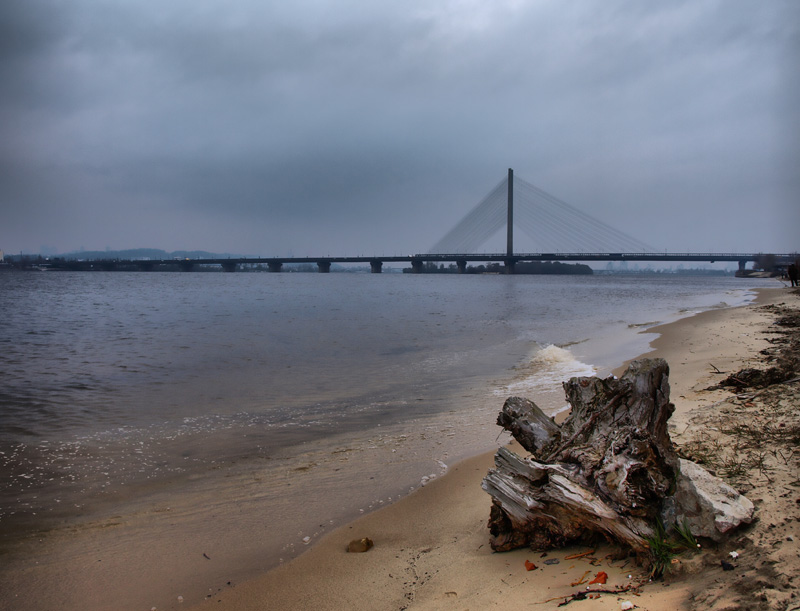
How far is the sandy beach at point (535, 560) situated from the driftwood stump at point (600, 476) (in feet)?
0.45

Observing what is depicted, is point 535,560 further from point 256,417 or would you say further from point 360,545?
point 256,417

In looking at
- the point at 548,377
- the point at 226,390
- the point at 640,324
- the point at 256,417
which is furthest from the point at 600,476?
the point at 640,324

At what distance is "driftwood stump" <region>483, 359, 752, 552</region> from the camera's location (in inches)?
99.4

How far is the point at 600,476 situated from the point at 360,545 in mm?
1670

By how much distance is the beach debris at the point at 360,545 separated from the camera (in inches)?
129

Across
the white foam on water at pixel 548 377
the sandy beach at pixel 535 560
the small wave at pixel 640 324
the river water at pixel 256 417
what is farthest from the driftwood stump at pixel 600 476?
the small wave at pixel 640 324

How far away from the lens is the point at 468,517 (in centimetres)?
355

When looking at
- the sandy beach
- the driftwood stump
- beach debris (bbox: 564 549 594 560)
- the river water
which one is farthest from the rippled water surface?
beach debris (bbox: 564 549 594 560)

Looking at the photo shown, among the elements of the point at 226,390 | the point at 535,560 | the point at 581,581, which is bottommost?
the point at 226,390

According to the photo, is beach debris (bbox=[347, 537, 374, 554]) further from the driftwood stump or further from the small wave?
the small wave

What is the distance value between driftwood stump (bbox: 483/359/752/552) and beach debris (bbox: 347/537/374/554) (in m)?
0.87

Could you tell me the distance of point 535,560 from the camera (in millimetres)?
2670

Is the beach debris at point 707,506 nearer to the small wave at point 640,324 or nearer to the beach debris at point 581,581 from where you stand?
the beach debris at point 581,581

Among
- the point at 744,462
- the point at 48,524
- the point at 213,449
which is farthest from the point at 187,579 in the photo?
the point at 744,462
